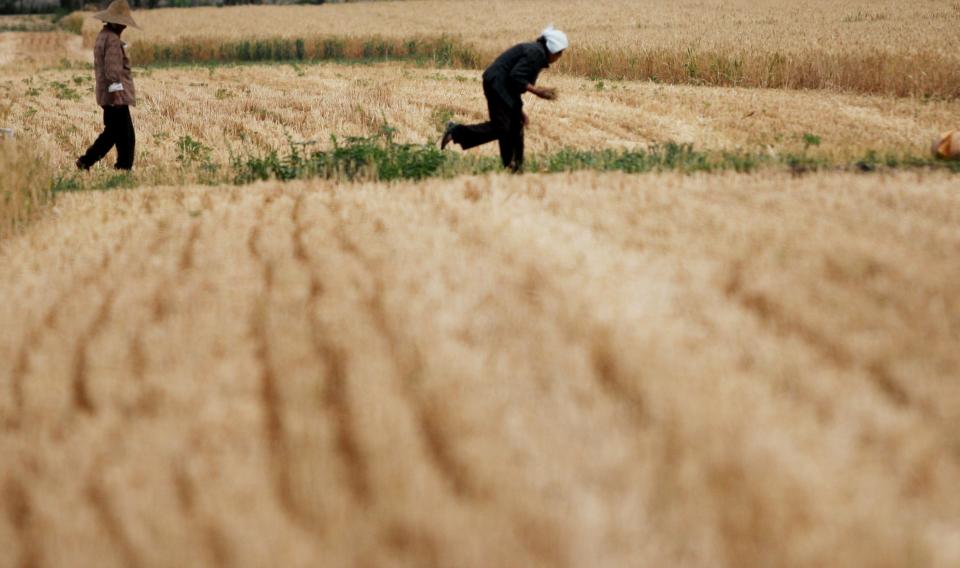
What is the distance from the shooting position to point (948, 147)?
8.06 m

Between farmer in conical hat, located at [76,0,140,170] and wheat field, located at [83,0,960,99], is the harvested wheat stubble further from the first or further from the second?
wheat field, located at [83,0,960,99]

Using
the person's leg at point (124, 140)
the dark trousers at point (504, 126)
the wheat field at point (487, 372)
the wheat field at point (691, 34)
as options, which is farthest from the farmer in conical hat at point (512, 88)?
the wheat field at point (691, 34)

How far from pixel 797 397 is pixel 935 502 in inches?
22.8

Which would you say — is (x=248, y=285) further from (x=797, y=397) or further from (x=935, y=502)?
(x=935, y=502)

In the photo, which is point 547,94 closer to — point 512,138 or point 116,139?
point 512,138

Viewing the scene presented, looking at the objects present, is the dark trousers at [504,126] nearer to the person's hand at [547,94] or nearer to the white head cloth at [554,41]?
the person's hand at [547,94]

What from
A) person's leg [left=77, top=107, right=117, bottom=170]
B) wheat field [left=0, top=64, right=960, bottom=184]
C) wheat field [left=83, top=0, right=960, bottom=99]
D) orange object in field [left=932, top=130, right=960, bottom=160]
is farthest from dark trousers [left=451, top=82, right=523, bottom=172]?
wheat field [left=83, top=0, right=960, bottom=99]

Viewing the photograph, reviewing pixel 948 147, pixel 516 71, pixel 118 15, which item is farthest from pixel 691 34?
pixel 118 15

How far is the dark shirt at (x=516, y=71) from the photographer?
349 inches

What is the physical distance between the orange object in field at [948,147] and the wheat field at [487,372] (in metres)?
1.55

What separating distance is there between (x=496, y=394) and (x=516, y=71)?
249 inches

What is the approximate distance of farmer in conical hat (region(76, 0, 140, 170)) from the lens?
9.81 meters

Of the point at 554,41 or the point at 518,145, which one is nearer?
the point at 554,41

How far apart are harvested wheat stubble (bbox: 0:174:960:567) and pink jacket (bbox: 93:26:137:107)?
5.10 m
